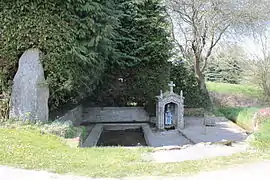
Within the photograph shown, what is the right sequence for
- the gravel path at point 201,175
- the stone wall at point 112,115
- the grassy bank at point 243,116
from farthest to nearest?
the stone wall at point 112,115, the grassy bank at point 243,116, the gravel path at point 201,175

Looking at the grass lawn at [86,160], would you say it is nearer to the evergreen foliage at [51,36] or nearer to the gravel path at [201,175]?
the gravel path at [201,175]

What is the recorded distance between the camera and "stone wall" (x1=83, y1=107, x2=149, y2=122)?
20.6m

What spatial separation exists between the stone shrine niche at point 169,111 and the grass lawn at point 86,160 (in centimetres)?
835

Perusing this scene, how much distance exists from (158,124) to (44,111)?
23.3 feet

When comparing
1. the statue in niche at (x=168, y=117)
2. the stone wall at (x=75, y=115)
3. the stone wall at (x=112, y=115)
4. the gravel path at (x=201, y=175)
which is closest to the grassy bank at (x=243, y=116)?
the statue in niche at (x=168, y=117)

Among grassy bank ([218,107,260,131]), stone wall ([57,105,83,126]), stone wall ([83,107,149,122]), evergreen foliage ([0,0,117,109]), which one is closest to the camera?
evergreen foliage ([0,0,117,109])

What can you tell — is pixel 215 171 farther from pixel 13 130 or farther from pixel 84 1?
pixel 84 1

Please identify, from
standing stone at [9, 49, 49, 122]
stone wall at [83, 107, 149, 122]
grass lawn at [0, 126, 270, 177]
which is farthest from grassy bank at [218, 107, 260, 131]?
grass lawn at [0, 126, 270, 177]

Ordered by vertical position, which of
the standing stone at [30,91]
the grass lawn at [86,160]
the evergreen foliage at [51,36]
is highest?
the evergreen foliage at [51,36]

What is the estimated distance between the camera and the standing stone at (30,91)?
11766 mm

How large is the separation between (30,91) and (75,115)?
5.98 meters

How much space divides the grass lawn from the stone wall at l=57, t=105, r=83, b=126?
5.58 m

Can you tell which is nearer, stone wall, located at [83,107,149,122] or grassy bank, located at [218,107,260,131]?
grassy bank, located at [218,107,260,131]

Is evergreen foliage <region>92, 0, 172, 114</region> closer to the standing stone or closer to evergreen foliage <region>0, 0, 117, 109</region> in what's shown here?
evergreen foliage <region>0, 0, 117, 109</region>
